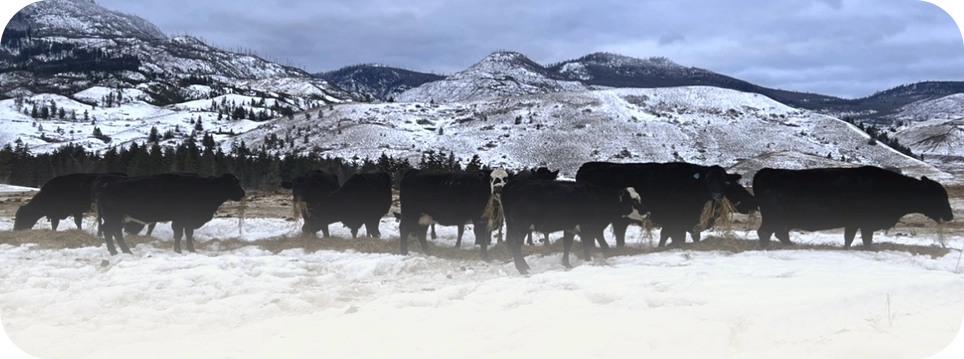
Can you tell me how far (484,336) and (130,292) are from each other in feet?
17.0

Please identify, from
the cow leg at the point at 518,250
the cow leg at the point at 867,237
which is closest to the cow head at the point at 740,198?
the cow leg at the point at 867,237

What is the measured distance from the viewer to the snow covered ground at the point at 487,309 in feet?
16.8

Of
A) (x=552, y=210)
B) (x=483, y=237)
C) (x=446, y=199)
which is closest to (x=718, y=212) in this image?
(x=552, y=210)

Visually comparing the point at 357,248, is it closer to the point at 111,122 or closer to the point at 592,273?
the point at 592,273

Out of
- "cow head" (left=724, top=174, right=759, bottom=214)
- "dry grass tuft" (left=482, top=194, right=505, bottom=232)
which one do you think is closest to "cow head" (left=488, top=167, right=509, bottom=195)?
"dry grass tuft" (left=482, top=194, right=505, bottom=232)

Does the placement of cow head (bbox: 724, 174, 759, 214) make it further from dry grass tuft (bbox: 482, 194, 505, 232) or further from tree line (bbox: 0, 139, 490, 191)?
tree line (bbox: 0, 139, 490, 191)

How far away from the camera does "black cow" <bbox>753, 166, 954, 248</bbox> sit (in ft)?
39.6

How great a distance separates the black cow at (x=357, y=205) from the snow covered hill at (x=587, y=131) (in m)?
71.8

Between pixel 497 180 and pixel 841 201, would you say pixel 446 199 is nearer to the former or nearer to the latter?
pixel 497 180

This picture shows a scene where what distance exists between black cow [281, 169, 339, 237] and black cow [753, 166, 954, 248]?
1040 cm

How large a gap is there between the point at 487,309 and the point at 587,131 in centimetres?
10423

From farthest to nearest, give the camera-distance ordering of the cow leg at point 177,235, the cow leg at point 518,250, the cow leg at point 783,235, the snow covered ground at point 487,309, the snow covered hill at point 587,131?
the snow covered hill at point 587,131 → the cow leg at point 177,235 → the cow leg at point 783,235 → the cow leg at point 518,250 → the snow covered ground at point 487,309

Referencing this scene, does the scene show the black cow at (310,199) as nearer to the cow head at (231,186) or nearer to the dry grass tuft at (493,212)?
the cow head at (231,186)

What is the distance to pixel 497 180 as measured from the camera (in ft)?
39.9
